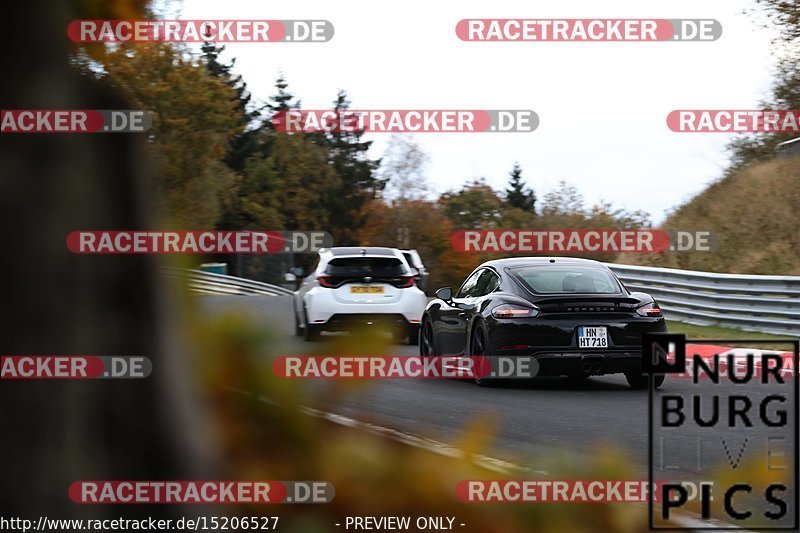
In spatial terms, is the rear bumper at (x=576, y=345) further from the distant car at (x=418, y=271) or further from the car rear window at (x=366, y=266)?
the distant car at (x=418, y=271)

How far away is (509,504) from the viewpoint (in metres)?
2.63

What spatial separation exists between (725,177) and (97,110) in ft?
122

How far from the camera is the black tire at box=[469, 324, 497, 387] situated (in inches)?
494

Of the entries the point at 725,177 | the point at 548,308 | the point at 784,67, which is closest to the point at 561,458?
the point at 548,308

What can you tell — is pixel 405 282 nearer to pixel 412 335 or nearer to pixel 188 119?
pixel 412 335

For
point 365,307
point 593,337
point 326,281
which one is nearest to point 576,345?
point 593,337

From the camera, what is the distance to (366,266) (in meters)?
18.6

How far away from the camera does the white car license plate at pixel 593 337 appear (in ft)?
39.3

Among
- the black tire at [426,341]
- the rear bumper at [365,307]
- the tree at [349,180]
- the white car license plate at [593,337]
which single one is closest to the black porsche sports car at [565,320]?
the white car license plate at [593,337]

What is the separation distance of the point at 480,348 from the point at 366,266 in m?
6.06

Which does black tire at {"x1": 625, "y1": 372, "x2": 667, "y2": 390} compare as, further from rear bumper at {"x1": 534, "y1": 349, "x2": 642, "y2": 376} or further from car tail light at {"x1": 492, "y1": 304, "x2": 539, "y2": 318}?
car tail light at {"x1": 492, "y1": 304, "x2": 539, "y2": 318}

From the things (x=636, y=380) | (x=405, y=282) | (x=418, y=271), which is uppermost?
(x=418, y=271)

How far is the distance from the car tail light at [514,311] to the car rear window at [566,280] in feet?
0.99

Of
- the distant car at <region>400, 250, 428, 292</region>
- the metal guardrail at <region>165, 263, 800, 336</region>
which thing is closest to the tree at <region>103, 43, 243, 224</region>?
the metal guardrail at <region>165, 263, 800, 336</region>
